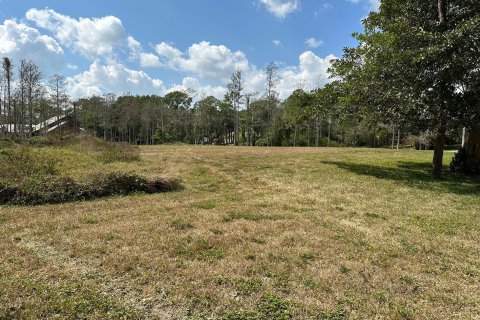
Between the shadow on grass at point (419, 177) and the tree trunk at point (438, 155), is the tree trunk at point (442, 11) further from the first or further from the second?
the shadow on grass at point (419, 177)

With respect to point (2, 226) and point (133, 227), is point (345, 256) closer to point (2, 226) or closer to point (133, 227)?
point (133, 227)

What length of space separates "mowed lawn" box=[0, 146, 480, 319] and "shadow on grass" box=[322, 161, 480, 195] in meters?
1.81

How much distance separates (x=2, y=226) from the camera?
6199mm

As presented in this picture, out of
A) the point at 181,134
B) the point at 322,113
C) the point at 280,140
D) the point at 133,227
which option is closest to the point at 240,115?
the point at 280,140

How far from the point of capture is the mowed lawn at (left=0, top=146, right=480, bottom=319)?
3.63 meters

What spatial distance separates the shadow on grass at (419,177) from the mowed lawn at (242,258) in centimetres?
181

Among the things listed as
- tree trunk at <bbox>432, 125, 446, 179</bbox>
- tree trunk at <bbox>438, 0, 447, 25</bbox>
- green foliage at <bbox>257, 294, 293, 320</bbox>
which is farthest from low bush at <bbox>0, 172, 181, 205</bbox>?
tree trunk at <bbox>438, 0, 447, 25</bbox>

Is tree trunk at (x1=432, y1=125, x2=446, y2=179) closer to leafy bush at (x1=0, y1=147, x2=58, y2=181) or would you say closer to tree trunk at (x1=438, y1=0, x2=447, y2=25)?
tree trunk at (x1=438, y1=0, x2=447, y2=25)

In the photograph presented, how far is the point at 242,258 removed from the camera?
494cm

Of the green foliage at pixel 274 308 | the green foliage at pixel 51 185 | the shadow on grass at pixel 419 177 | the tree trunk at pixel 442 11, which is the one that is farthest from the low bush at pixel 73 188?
the tree trunk at pixel 442 11

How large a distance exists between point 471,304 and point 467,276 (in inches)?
35.1

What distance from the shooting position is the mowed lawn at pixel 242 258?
3.63 metres

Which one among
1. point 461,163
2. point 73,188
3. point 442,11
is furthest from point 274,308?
point 461,163

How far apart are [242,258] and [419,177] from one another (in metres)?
11.3
